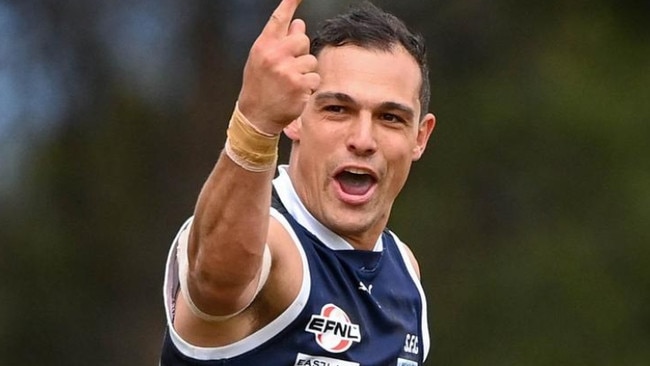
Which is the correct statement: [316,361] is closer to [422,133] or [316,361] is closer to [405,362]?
[405,362]

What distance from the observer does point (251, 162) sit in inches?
176

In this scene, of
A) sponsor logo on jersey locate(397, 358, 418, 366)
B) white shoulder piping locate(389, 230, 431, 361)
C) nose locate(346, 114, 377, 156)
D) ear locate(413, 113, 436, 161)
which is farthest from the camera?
white shoulder piping locate(389, 230, 431, 361)

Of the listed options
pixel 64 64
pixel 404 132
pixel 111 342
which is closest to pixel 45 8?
pixel 64 64

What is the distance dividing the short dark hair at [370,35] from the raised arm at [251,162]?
1.00m

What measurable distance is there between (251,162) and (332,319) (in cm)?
85

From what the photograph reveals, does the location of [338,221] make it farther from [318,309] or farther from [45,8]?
[45,8]

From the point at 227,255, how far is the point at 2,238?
43.2 feet

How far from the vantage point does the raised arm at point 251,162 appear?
174 inches

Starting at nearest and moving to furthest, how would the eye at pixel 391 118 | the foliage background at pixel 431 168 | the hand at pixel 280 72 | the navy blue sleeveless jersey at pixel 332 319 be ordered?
the hand at pixel 280 72 < the navy blue sleeveless jersey at pixel 332 319 < the eye at pixel 391 118 < the foliage background at pixel 431 168

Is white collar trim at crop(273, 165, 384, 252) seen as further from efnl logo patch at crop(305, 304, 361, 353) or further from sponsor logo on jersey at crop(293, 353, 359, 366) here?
sponsor logo on jersey at crop(293, 353, 359, 366)

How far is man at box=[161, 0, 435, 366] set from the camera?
4.48 metres

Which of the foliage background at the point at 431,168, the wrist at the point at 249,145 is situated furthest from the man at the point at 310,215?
the foliage background at the point at 431,168

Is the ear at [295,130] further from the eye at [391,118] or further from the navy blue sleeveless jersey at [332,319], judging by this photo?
the eye at [391,118]

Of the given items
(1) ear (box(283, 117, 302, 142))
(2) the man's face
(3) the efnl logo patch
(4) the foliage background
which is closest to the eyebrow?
(2) the man's face
